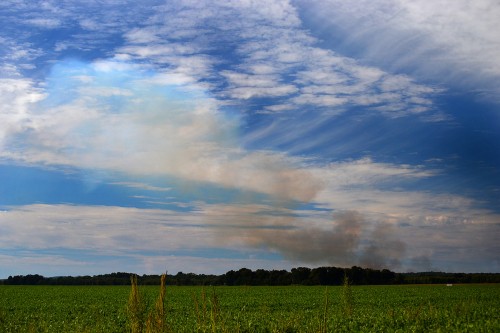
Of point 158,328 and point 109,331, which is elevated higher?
point 158,328

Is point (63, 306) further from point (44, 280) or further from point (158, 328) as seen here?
point (44, 280)

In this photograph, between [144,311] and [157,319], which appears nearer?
[157,319]

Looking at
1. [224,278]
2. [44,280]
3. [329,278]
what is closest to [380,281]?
[329,278]

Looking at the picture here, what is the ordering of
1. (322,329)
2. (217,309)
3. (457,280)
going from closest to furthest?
(217,309), (322,329), (457,280)

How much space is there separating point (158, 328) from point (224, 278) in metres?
127

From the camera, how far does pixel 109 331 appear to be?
23531mm

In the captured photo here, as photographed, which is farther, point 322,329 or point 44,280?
point 44,280

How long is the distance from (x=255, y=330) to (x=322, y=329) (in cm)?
1369

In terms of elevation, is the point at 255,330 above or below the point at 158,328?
below

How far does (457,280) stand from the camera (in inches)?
4764

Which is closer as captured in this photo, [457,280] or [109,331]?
[109,331]

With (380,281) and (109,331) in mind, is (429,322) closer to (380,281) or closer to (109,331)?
(109,331)

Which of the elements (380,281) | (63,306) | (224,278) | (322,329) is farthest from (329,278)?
(322,329)

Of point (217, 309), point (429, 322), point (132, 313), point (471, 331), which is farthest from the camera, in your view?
point (429, 322)
